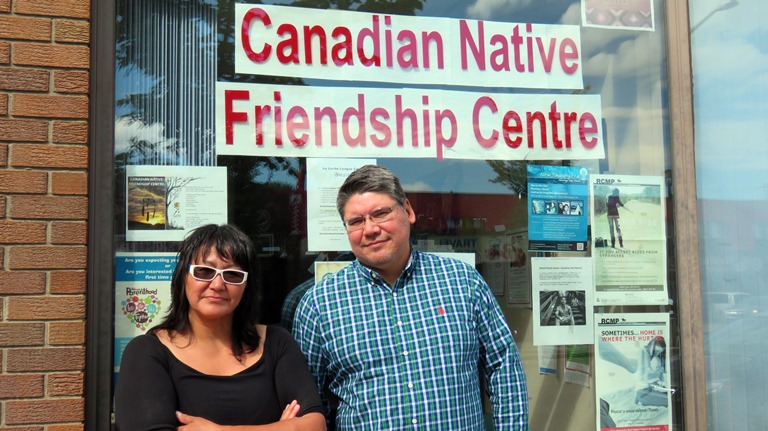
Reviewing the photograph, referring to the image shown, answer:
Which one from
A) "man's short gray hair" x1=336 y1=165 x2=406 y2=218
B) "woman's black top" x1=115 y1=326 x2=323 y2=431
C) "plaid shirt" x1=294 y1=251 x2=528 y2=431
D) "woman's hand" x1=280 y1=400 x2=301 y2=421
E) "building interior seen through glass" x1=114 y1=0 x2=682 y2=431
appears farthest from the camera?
"building interior seen through glass" x1=114 y1=0 x2=682 y2=431

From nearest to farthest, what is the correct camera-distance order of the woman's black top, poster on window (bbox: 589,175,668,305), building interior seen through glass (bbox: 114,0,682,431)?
the woman's black top → building interior seen through glass (bbox: 114,0,682,431) → poster on window (bbox: 589,175,668,305)

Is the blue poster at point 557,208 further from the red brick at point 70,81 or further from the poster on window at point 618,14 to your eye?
the red brick at point 70,81

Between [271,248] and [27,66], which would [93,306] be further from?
[27,66]

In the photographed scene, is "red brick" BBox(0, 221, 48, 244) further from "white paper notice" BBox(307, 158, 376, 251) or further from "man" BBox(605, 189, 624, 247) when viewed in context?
"man" BBox(605, 189, 624, 247)

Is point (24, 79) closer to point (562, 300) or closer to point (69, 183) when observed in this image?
point (69, 183)

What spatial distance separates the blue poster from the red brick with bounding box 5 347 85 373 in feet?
6.92

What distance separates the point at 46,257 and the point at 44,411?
0.59 meters

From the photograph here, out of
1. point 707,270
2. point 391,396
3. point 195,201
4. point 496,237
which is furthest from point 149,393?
point 707,270

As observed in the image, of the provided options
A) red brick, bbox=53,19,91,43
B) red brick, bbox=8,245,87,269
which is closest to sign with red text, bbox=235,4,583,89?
red brick, bbox=53,19,91,43

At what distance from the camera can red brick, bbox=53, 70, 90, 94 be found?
2.81 meters

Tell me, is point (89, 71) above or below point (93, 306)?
above

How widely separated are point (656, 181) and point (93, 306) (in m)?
2.79

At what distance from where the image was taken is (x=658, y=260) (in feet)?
12.0

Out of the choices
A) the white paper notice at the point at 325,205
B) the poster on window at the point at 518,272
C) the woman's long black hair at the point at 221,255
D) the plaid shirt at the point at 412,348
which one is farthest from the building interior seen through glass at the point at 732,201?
the woman's long black hair at the point at 221,255
